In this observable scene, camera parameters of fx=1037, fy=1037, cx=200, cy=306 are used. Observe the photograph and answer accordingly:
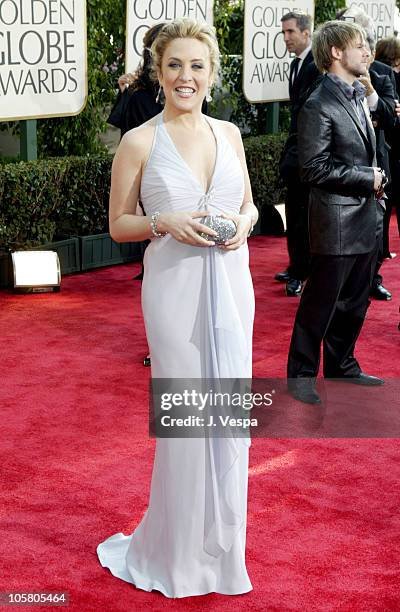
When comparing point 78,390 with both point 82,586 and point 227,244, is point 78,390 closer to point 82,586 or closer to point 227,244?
point 82,586

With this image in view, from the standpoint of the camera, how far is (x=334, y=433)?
4.86m

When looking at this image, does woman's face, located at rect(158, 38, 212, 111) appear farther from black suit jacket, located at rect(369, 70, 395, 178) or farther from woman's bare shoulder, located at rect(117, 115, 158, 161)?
black suit jacket, located at rect(369, 70, 395, 178)

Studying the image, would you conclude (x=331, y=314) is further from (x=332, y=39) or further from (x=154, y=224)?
(x=154, y=224)

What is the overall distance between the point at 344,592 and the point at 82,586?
85 cm

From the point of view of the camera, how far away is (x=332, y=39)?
192 inches


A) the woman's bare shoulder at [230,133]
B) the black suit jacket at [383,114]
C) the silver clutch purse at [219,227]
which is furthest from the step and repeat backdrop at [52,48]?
the silver clutch purse at [219,227]

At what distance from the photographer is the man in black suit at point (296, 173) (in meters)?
6.84

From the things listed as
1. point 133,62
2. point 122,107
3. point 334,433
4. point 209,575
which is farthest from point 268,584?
point 133,62

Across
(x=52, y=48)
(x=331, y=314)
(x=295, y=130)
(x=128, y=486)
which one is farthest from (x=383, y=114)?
(x=128, y=486)

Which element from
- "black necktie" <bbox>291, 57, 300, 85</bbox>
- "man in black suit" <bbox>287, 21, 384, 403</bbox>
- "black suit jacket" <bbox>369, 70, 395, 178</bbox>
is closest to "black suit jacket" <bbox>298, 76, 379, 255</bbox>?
"man in black suit" <bbox>287, 21, 384, 403</bbox>

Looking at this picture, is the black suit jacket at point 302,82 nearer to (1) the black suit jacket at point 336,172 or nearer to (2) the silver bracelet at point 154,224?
(1) the black suit jacket at point 336,172

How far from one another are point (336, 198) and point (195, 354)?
6.56 feet

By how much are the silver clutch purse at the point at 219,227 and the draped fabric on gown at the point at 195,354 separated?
0.20ft

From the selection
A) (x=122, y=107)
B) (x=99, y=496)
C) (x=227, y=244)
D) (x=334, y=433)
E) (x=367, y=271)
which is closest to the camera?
(x=227, y=244)
